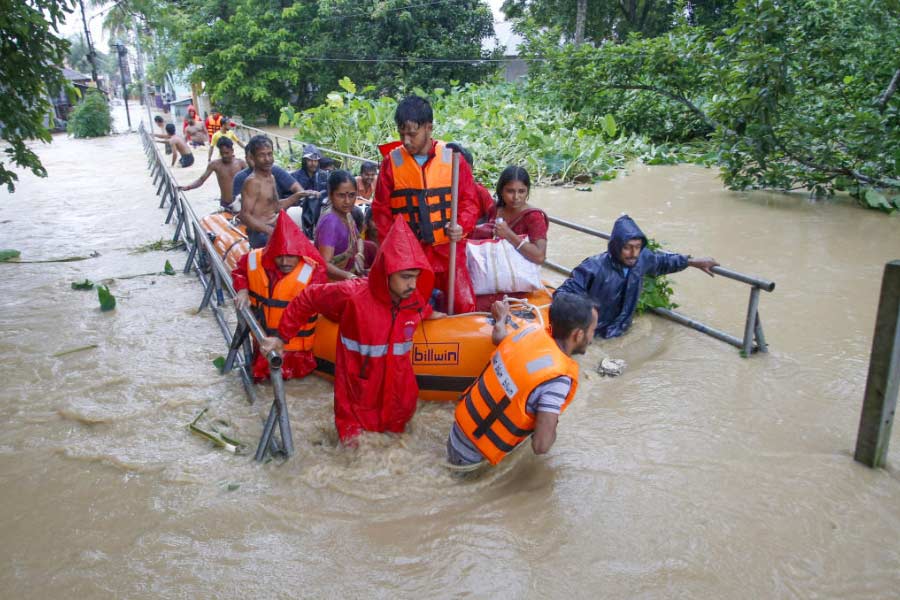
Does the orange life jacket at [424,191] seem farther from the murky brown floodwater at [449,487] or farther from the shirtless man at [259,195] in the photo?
the shirtless man at [259,195]

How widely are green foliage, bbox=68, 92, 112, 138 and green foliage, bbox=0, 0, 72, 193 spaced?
25.9m

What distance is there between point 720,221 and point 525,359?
26.4 feet

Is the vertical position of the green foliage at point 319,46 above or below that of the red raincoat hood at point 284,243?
above

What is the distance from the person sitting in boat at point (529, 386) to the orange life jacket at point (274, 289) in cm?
154

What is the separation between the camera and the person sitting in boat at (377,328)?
319 cm

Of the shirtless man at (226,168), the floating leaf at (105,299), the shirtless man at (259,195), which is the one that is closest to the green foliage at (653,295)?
the shirtless man at (259,195)

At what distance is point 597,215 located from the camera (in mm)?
10625

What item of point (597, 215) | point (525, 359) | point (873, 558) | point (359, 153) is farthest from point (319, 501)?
point (359, 153)

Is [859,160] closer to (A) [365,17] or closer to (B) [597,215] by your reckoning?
(B) [597,215]

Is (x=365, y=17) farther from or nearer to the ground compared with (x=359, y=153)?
farther from the ground

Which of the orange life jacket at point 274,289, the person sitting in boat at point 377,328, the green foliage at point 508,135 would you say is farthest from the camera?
the green foliage at point 508,135

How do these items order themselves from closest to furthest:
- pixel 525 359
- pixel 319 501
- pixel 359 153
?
pixel 525 359
pixel 319 501
pixel 359 153

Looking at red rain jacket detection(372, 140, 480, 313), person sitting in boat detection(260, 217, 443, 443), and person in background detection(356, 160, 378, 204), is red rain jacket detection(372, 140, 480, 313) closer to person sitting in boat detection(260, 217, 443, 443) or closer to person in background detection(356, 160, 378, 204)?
person sitting in boat detection(260, 217, 443, 443)

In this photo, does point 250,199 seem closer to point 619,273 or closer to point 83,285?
point 83,285
